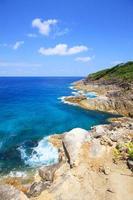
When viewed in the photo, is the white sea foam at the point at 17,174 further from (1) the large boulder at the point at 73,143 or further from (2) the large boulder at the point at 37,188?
(1) the large boulder at the point at 73,143

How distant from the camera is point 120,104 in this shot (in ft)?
184

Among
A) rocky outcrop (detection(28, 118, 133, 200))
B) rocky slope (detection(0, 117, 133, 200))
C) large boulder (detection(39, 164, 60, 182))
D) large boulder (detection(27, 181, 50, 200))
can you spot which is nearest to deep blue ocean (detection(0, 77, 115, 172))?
large boulder (detection(39, 164, 60, 182))

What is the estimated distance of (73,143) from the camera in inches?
1031

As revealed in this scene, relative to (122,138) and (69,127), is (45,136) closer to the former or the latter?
(69,127)

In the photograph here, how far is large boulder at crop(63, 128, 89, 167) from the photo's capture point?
79.8ft

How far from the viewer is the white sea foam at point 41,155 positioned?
1116 inches

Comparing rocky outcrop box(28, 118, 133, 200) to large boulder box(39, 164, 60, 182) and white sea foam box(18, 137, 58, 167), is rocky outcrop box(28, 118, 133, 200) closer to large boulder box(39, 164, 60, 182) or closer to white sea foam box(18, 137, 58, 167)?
large boulder box(39, 164, 60, 182)

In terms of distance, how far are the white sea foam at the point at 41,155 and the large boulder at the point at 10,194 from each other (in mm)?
9380

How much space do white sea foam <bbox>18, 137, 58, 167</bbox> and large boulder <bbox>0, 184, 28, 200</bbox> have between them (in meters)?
9.38

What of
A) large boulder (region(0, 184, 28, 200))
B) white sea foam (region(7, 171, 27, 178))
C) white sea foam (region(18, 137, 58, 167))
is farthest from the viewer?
white sea foam (region(18, 137, 58, 167))

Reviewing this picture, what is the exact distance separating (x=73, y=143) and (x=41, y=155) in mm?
6349

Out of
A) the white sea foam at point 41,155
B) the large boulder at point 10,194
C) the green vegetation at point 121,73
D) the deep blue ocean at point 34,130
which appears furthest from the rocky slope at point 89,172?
the green vegetation at point 121,73

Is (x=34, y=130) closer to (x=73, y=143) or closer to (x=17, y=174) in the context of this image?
(x=17, y=174)

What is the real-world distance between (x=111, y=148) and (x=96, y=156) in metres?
2.31
